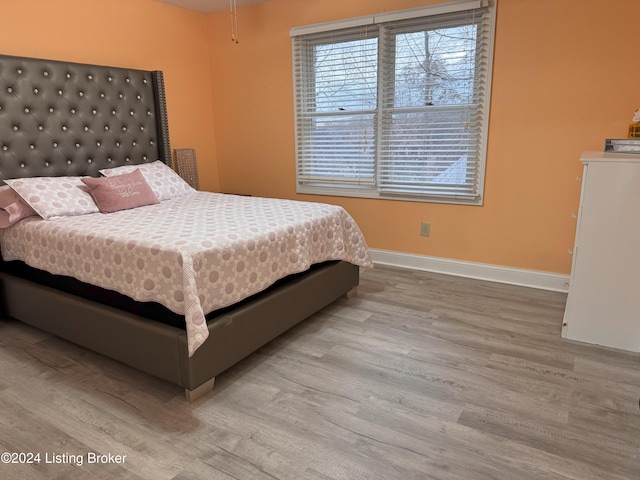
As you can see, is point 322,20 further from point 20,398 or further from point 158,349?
point 20,398

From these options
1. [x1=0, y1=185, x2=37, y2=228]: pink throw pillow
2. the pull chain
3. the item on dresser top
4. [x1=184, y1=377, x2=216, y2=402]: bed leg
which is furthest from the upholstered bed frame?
the item on dresser top

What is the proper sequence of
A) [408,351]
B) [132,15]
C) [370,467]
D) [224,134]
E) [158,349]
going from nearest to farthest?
[370,467]
[158,349]
[408,351]
[132,15]
[224,134]

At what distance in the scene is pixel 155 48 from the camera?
3789mm

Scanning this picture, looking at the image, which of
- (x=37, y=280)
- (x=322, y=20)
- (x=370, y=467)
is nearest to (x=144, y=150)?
(x=37, y=280)

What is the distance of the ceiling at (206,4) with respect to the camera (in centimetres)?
381

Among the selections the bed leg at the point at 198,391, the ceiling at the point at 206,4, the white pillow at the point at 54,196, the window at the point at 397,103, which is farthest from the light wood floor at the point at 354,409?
the ceiling at the point at 206,4

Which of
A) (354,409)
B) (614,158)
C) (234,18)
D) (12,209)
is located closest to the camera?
(354,409)

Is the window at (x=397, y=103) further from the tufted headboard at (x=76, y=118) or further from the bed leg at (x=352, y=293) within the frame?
the tufted headboard at (x=76, y=118)

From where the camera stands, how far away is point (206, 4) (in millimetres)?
3904

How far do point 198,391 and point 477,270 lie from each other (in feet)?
7.73

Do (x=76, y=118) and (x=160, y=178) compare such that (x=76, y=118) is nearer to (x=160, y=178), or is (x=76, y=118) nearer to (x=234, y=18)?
(x=160, y=178)

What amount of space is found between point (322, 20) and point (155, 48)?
147cm

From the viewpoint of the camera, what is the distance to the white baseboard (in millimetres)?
3158

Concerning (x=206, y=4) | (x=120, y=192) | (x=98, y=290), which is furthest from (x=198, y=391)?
(x=206, y=4)
